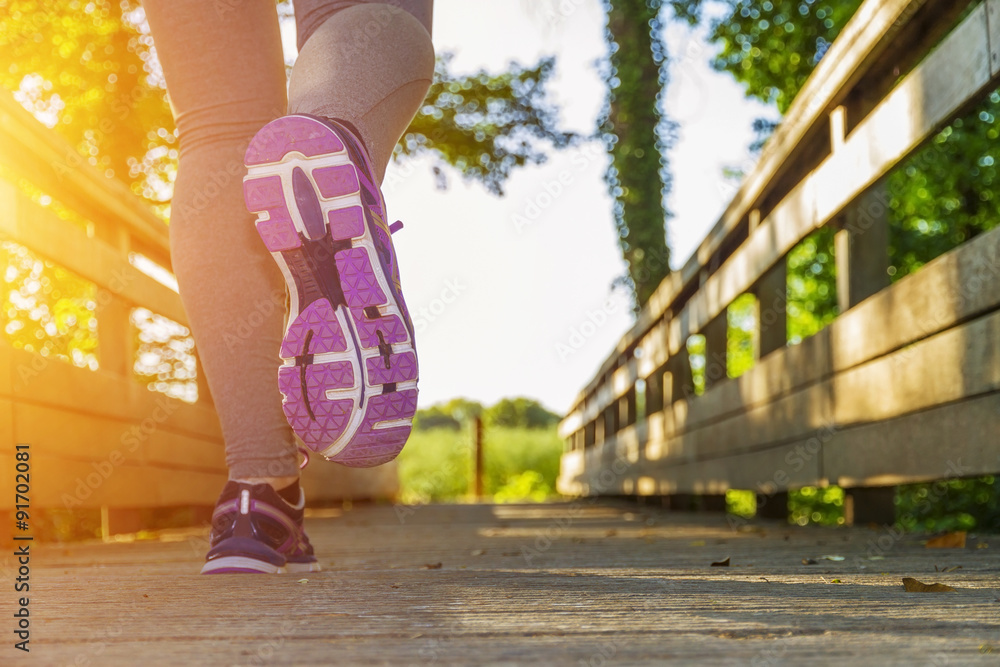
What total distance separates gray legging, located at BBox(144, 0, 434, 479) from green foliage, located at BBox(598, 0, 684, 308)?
6.70 m

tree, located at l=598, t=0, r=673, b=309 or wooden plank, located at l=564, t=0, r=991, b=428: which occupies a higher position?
tree, located at l=598, t=0, r=673, b=309

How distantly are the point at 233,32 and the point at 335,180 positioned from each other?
1.15ft

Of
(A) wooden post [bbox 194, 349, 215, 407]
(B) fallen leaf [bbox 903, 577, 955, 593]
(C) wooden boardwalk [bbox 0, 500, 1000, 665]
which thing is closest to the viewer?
(C) wooden boardwalk [bbox 0, 500, 1000, 665]

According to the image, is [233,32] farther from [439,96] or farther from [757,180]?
[439,96]

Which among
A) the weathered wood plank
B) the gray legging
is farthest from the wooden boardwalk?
the weathered wood plank

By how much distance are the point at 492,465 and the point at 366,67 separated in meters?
19.1

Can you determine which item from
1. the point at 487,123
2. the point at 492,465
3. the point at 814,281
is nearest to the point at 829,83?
the point at 487,123

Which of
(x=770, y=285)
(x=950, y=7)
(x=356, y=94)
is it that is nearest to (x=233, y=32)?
(x=356, y=94)

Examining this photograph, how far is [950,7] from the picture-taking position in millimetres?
A: 2096

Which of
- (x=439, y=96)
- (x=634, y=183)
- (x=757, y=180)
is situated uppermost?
(x=439, y=96)

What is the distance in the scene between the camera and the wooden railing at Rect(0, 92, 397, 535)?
2.39 meters

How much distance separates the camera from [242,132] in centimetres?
145

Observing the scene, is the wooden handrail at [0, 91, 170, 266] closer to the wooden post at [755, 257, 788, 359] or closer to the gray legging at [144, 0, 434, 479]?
the gray legging at [144, 0, 434, 479]

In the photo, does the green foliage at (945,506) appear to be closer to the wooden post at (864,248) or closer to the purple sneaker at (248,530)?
the wooden post at (864,248)
